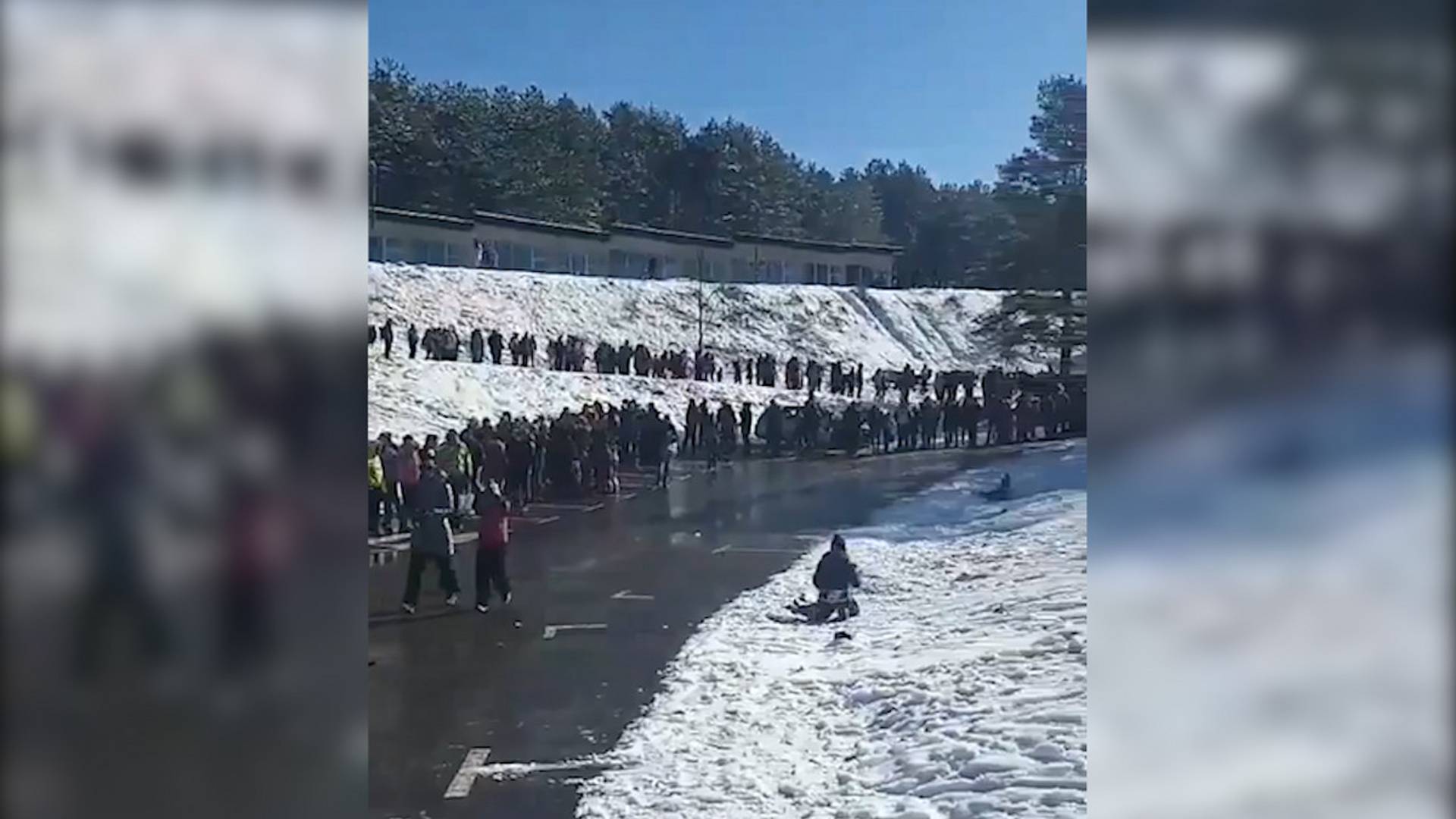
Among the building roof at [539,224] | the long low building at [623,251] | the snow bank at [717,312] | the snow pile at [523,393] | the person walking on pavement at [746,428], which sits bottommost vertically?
the person walking on pavement at [746,428]

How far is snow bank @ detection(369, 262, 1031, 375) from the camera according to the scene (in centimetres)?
257

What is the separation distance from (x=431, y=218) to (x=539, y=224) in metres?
0.23

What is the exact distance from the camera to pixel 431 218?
2.57 m

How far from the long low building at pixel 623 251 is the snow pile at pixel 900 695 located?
54 centimetres

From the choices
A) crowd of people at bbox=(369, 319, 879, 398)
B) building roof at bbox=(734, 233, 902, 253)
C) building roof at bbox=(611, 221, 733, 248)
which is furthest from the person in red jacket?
building roof at bbox=(734, 233, 902, 253)

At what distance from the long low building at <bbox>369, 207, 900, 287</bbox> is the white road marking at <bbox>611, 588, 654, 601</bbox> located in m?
0.69

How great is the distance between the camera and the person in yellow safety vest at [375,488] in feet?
8.14
